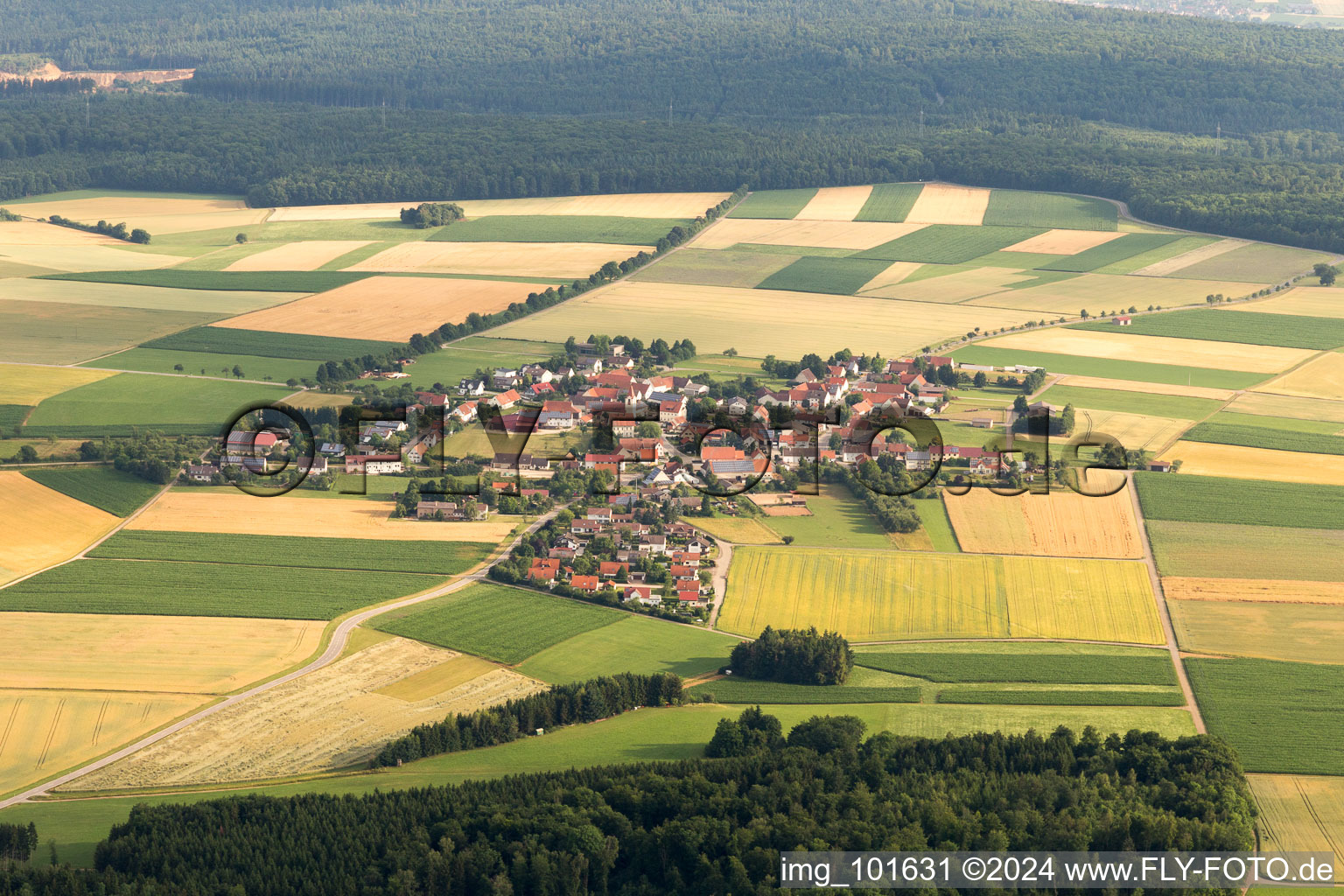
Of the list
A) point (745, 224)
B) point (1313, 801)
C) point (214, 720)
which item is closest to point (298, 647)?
point (214, 720)

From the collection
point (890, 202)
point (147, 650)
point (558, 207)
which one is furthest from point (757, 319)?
point (147, 650)

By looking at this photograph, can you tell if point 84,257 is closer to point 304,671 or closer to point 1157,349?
point 304,671

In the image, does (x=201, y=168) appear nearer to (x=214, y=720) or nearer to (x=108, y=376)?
(x=108, y=376)

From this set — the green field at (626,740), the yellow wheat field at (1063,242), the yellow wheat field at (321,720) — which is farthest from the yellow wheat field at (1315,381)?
the yellow wheat field at (321,720)

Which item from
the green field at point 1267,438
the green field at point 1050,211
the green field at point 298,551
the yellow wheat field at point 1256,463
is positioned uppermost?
the green field at point 1050,211

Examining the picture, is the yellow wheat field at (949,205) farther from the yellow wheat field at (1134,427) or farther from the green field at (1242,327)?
the yellow wheat field at (1134,427)

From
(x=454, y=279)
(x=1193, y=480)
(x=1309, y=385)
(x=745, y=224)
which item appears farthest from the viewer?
(x=745, y=224)

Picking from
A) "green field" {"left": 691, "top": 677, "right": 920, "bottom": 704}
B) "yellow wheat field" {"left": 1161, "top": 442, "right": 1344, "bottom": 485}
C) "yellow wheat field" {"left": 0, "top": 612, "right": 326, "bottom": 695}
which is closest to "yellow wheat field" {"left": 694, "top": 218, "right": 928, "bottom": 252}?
"yellow wheat field" {"left": 1161, "top": 442, "right": 1344, "bottom": 485}
